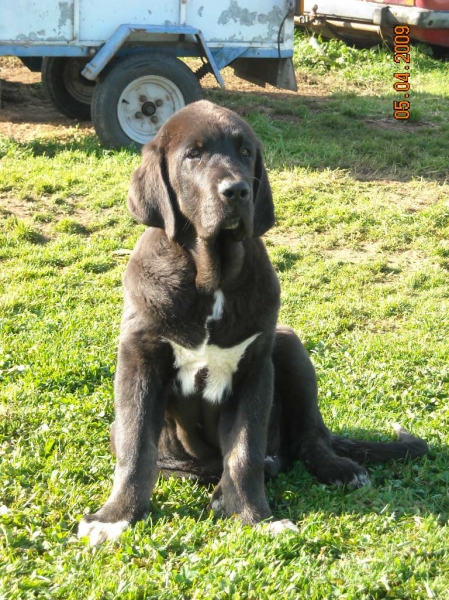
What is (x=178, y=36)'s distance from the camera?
1007cm


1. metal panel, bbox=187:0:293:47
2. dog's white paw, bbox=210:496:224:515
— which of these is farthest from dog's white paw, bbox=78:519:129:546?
metal panel, bbox=187:0:293:47

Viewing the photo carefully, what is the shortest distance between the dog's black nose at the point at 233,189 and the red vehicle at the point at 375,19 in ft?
34.7

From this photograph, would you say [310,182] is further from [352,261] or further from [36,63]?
[36,63]

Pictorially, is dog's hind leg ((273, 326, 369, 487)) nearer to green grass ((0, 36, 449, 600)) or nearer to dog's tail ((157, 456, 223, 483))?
green grass ((0, 36, 449, 600))

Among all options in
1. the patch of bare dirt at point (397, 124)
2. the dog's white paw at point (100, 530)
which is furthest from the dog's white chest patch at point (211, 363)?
the patch of bare dirt at point (397, 124)

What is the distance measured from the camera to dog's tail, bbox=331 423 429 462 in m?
4.79

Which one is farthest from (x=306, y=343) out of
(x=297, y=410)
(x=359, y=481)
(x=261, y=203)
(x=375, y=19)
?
(x=375, y=19)

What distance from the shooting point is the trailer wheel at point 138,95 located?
9812mm

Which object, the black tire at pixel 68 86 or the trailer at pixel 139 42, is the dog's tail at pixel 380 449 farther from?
the black tire at pixel 68 86

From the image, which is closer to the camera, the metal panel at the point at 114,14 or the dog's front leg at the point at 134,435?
the dog's front leg at the point at 134,435

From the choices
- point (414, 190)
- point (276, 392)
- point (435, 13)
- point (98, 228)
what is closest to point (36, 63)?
point (98, 228)

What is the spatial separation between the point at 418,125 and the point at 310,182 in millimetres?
3121

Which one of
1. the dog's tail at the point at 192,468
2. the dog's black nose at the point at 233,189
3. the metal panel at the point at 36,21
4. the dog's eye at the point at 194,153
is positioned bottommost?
the dog's tail at the point at 192,468

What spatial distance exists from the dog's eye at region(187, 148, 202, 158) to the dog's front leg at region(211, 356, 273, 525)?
102 cm
